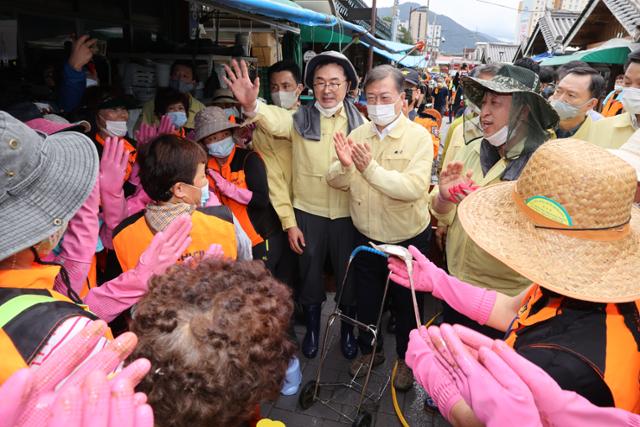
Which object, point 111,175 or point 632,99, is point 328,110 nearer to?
point 111,175

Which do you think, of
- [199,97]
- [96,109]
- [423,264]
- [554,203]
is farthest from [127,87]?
[554,203]

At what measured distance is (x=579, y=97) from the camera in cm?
370

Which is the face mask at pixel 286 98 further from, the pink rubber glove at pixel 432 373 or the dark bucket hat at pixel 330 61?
the pink rubber glove at pixel 432 373

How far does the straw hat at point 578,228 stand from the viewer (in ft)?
3.82

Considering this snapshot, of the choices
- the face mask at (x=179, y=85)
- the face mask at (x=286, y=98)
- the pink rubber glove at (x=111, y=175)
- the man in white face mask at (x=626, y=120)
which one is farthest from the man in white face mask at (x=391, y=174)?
the face mask at (x=179, y=85)

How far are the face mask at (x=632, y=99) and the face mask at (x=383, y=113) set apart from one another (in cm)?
204

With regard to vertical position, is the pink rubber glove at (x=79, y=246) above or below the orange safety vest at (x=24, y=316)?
below

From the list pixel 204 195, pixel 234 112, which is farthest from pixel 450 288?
pixel 234 112

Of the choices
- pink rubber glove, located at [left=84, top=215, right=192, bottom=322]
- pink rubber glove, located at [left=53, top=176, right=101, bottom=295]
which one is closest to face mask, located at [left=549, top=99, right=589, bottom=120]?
pink rubber glove, located at [left=84, top=215, right=192, bottom=322]

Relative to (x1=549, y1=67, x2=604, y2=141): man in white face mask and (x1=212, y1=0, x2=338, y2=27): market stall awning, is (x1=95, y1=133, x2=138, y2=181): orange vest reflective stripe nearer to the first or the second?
(x1=212, y1=0, x2=338, y2=27): market stall awning

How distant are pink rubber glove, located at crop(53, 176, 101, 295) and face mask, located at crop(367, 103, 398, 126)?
5.94 ft

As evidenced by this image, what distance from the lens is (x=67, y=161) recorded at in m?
1.27

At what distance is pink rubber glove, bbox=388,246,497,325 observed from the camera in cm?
178

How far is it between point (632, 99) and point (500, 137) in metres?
1.71
